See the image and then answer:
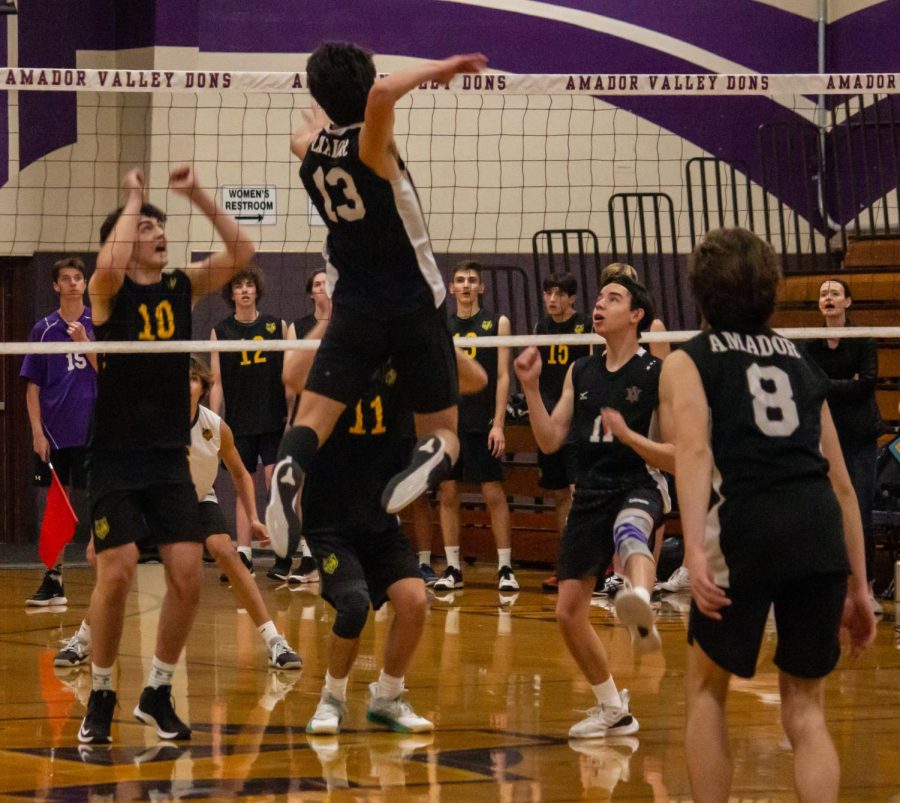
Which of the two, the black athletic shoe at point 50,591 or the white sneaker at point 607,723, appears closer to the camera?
the white sneaker at point 607,723

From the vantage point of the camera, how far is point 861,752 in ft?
18.9

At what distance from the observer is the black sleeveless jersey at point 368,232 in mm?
5188

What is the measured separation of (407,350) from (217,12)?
332 inches

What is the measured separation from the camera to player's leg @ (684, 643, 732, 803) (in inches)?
159

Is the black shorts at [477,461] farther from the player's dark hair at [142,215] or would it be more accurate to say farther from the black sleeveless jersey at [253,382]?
the player's dark hair at [142,215]

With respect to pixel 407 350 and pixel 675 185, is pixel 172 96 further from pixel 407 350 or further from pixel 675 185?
pixel 407 350

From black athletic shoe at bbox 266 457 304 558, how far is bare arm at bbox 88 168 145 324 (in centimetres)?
105

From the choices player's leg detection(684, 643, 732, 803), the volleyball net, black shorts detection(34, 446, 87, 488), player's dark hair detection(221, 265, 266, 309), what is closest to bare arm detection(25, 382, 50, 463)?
black shorts detection(34, 446, 87, 488)

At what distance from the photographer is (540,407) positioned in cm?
612

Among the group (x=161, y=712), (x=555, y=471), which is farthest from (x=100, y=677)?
(x=555, y=471)

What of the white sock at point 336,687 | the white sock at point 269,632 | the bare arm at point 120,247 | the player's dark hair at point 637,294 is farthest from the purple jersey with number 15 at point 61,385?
the player's dark hair at point 637,294

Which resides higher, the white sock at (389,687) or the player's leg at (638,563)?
the player's leg at (638,563)

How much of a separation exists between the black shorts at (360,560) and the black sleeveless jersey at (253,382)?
526 cm

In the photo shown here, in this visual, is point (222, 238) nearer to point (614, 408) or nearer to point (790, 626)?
point (614, 408)
